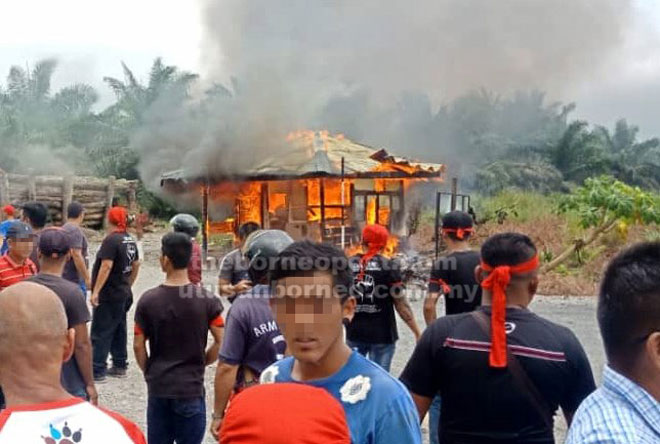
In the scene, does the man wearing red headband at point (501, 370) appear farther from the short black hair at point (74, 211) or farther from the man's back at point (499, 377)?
the short black hair at point (74, 211)

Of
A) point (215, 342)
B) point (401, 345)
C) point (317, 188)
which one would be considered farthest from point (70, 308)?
point (317, 188)

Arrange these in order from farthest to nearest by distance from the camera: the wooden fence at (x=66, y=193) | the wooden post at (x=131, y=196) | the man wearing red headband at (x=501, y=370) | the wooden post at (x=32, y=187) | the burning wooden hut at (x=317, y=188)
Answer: the wooden post at (x=131, y=196) → the wooden post at (x=32, y=187) → the wooden fence at (x=66, y=193) → the burning wooden hut at (x=317, y=188) → the man wearing red headband at (x=501, y=370)

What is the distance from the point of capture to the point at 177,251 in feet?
13.1

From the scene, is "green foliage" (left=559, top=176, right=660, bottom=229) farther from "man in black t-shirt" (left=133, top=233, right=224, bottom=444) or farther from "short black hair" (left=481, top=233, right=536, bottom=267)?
"short black hair" (left=481, top=233, right=536, bottom=267)

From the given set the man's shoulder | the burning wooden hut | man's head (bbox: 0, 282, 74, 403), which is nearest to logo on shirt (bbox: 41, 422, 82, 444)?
man's head (bbox: 0, 282, 74, 403)

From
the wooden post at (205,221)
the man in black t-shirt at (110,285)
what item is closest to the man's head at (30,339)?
the man in black t-shirt at (110,285)

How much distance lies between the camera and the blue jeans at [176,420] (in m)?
3.94

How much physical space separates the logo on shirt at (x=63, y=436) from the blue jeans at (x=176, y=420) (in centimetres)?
215

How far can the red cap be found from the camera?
4.44 ft

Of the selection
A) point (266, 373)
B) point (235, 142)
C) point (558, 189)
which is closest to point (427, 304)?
point (266, 373)

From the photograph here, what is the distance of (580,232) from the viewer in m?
14.7

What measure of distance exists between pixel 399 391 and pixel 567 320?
8.67 meters

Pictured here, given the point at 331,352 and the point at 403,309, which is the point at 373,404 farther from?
the point at 403,309

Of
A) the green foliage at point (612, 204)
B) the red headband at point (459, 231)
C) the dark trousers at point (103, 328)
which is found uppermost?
the red headband at point (459, 231)
